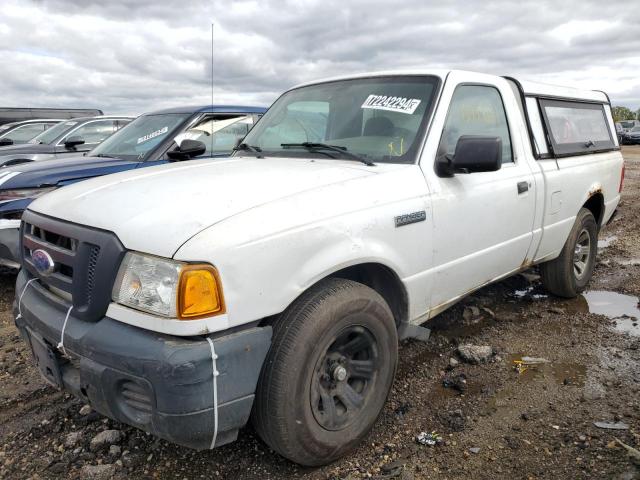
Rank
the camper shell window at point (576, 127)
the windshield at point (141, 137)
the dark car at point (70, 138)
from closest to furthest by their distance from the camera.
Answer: the camper shell window at point (576, 127)
the windshield at point (141, 137)
the dark car at point (70, 138)

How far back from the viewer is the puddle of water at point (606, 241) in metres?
6.87

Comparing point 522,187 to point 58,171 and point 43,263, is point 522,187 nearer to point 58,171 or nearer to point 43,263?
point 43,263

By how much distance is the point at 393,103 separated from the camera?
313 cm

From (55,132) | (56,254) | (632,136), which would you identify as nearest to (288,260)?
(56,254)

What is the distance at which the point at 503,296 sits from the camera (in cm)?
491

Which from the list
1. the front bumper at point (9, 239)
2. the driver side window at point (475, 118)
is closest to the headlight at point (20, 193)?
the front bumper at point (9, 239)

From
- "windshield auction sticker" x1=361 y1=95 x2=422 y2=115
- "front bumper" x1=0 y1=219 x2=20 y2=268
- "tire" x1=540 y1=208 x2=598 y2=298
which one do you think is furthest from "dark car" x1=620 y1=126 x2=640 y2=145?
"front bumper" x1=0 y1=219 x2=20 y2=268

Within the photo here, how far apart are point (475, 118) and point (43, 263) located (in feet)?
8.79

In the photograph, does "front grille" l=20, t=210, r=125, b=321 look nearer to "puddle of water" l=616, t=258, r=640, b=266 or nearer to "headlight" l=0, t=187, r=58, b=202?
"headlight" l=0, t=187, r=58, b=202

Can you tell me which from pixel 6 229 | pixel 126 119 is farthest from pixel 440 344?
pixel 126 119

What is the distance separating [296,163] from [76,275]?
137 centimetres

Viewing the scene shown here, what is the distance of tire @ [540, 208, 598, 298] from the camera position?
14.6 ft

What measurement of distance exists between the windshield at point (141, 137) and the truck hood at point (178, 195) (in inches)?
99.6

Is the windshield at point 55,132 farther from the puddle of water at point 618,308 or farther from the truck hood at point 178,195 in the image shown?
the puddle of water at point 618,308
